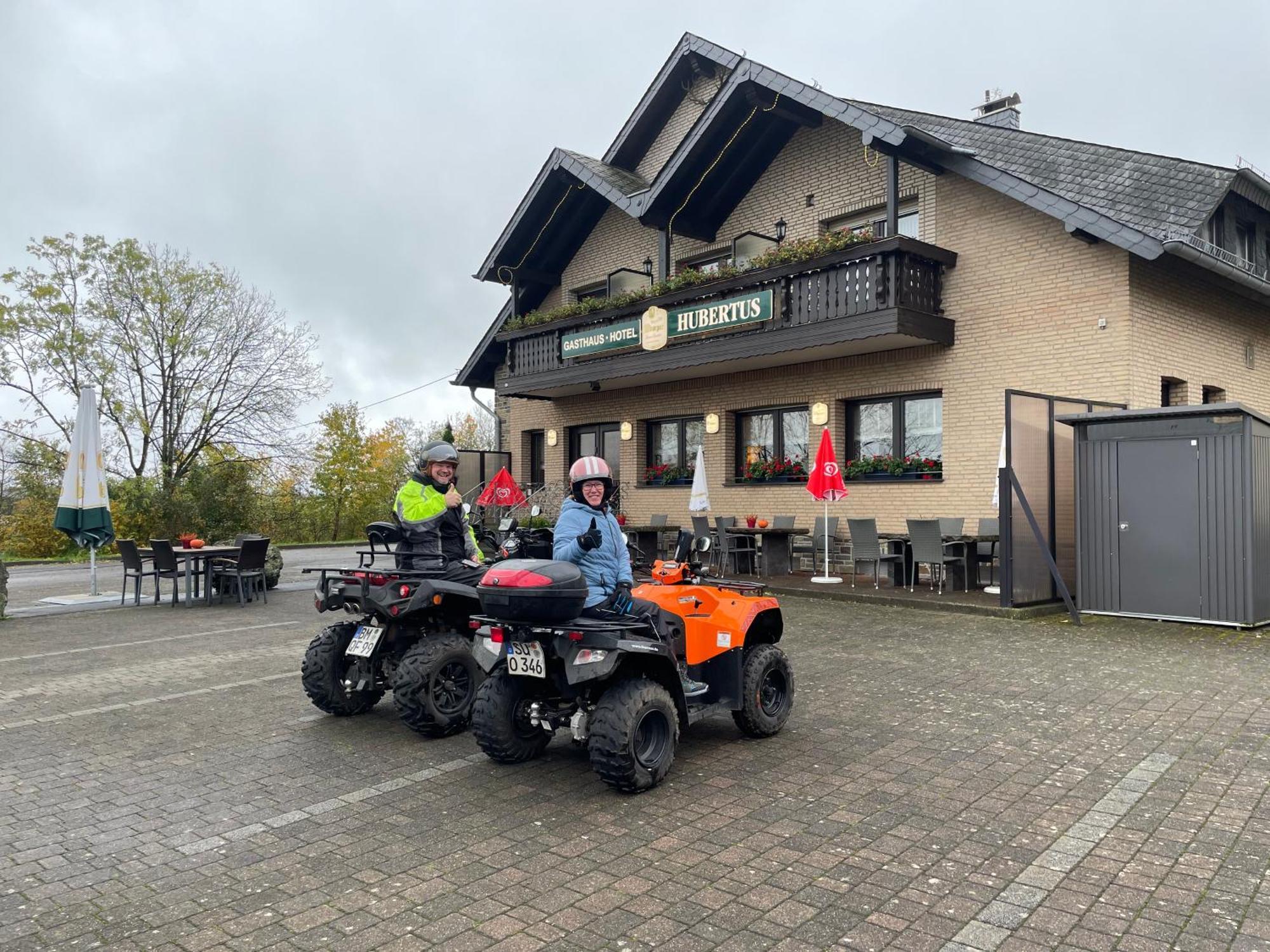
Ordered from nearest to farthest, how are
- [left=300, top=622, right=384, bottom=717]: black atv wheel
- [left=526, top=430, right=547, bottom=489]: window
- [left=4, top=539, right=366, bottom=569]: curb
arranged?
[left=300, top=622, right=384, bottom=717]: black atv wheel
[left=4, top=539, right=366, bottom=569]: curb
[left=526, top=430, right=547, bottom=489]: window

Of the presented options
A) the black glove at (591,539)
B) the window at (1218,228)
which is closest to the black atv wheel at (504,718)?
the black glove at (591,539)

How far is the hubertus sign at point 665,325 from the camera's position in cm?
1477

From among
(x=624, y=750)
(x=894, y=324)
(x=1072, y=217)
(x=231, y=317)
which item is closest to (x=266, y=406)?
(x=231, y=317)

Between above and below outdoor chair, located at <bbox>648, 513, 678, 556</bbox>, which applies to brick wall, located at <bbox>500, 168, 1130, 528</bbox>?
above

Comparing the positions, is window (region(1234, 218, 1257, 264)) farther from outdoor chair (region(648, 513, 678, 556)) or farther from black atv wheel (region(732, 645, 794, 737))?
black atv wheel (region(732, 645, 794, 737))

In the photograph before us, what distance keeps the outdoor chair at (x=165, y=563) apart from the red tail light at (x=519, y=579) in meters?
9.62

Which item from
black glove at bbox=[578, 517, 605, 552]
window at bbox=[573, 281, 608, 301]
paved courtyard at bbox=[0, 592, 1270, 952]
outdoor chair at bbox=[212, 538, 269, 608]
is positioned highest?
window at bbox=[573, 281, 608, 301]

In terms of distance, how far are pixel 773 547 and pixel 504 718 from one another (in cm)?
1052

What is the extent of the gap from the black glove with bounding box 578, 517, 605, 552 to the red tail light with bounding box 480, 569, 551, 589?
311 mm

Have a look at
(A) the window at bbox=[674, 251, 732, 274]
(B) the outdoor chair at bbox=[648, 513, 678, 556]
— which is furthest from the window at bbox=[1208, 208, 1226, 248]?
(B) the outdoor chair at bbox=[648, 513, 678, 556]

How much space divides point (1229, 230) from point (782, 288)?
6.81m

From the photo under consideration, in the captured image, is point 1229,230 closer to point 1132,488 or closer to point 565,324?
point 1132,488

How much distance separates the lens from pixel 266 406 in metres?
31.8

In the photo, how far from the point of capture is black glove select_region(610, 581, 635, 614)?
4816mm
